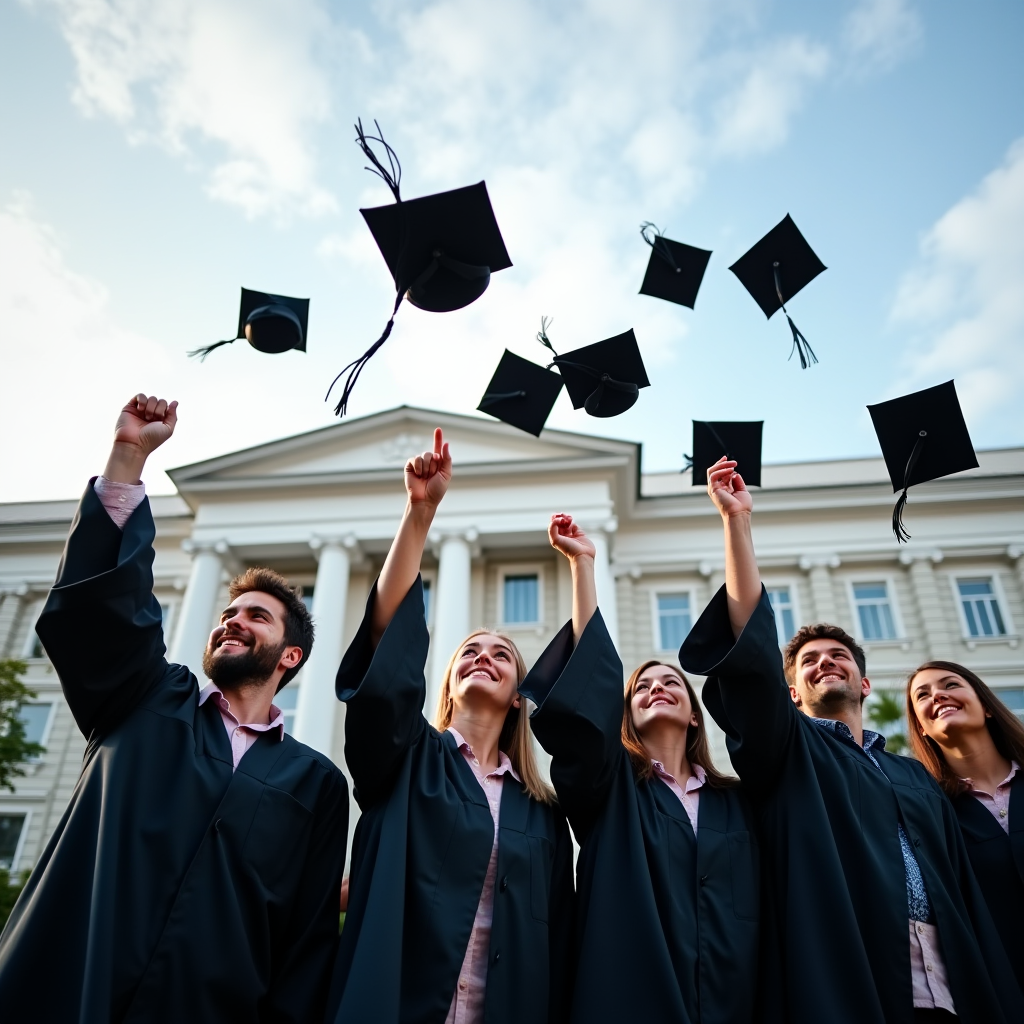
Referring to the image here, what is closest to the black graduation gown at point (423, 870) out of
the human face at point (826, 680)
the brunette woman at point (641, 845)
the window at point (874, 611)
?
the brunette woman at point (641, 845)

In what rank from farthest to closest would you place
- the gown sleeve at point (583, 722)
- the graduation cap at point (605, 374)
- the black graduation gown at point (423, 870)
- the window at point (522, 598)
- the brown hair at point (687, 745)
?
the window at point (522, 598) < the graduation cap at point (605, 374) < the brown hair at point (687, 745) < the gown sleeve at point (583, 722) < the black graduation gown at point (423, 870)

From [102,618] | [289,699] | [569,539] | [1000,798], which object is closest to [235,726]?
[102,618]

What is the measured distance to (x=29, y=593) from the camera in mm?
19594

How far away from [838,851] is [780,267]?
3.33 metres

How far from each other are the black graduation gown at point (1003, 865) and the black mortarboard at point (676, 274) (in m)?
3.27

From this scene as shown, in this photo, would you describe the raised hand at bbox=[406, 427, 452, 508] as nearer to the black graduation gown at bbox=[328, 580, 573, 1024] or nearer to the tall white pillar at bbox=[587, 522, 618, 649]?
the black graduation gown at bbox=[328, 580, 573, 1024]

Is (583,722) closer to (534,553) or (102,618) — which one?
(102,618)

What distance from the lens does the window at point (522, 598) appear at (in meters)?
17.5

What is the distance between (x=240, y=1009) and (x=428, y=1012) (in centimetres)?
51

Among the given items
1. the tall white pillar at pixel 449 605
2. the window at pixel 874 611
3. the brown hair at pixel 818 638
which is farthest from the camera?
the window at pixel 874 611

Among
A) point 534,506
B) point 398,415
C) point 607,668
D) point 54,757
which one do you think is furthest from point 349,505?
point 607,668

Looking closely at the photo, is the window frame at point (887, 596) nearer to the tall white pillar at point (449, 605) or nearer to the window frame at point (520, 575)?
the window frame at point (520, 575)

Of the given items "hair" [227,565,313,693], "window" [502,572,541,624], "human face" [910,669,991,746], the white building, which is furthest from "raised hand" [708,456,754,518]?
"window" [502,572,541,624]

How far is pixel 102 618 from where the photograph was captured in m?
2.41
